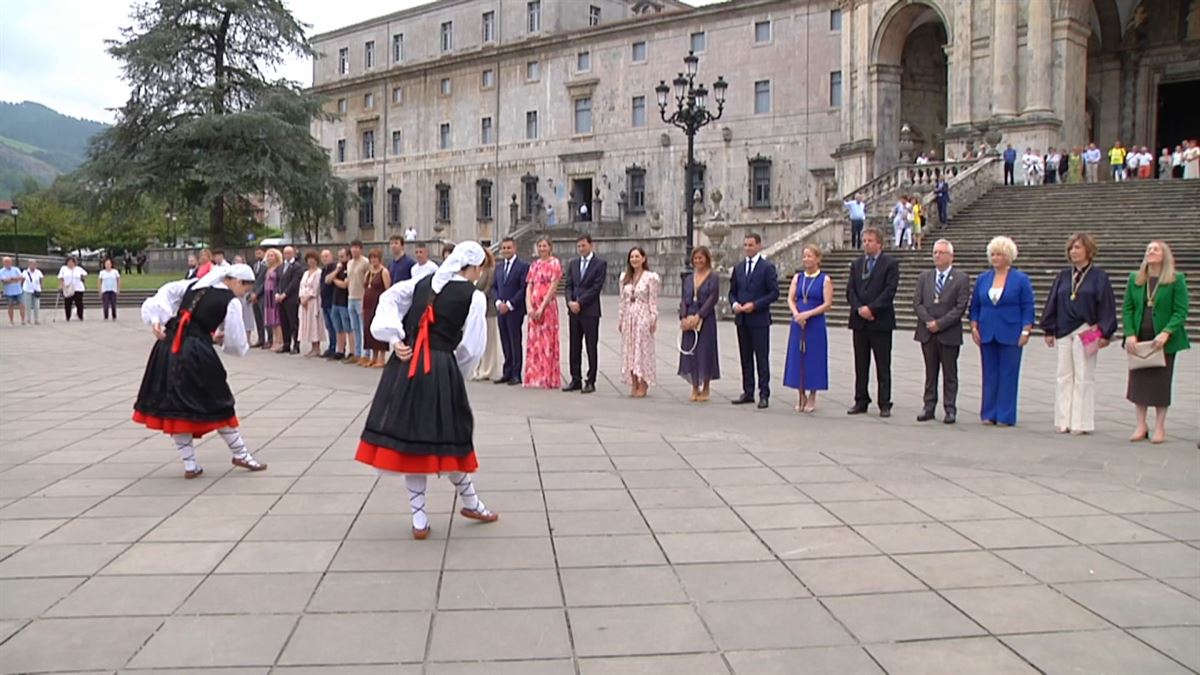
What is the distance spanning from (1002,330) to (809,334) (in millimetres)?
1954

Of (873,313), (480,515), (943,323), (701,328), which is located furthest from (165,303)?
(943,323)

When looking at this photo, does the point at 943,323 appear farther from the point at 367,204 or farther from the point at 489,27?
the point at 367,204

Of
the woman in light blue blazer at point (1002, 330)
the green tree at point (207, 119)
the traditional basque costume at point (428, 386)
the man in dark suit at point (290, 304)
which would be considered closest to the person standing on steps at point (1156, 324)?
the woman in light blue blazer at point (1002, 330)

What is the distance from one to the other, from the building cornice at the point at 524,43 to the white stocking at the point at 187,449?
140 feet

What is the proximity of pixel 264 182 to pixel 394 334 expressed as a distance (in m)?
37.5

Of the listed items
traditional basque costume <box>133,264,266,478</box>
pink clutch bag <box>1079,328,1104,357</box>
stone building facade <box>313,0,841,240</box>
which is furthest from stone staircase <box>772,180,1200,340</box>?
traditional basque costume <box>133,264,266,478</box>

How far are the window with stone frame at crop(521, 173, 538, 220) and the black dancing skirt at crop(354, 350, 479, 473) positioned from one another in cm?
4958

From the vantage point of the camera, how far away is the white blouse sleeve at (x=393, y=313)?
557cm

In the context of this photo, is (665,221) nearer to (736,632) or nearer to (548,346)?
(548,346)

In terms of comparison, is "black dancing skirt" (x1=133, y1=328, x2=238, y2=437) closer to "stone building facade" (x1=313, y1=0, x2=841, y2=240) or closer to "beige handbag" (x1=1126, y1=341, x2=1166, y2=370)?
"beige handbag" (x1=1126, y1=341, x2=1166, y2=370)

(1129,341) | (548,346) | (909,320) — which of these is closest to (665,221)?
(909,320)

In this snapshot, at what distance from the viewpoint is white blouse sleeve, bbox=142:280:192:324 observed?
7.06 metres

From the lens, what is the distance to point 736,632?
4.16 m

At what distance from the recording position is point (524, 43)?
2143 inches
